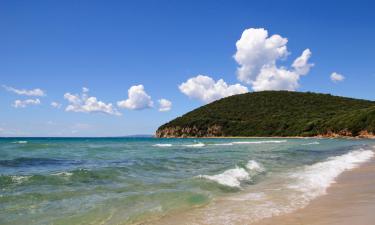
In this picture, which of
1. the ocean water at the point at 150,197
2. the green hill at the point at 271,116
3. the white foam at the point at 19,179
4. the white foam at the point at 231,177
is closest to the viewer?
the ocean water at the point at 150,197

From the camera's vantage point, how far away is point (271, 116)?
152m

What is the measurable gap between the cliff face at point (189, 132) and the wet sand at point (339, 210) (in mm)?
136574

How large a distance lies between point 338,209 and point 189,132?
150 meters

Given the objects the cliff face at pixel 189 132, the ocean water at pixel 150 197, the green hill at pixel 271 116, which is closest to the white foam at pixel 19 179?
the ocean water at pixel 150 197

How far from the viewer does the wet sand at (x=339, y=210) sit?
334 inches

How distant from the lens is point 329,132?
381ft

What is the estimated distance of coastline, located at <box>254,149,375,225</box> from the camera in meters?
8.48

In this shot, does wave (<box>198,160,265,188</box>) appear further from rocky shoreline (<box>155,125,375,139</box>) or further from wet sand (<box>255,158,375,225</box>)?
rocky shoreline (<box>155,125,375,139</box>)

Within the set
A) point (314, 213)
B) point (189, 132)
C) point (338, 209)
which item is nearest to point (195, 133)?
point (189, 132)

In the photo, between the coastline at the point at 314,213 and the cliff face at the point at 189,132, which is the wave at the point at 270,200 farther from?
the cliff face at the point at 189,132

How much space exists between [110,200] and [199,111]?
543 feet

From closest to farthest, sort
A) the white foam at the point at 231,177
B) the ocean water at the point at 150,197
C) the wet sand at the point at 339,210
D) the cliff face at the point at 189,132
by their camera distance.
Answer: the wet sand at the point at 339,210, the ocean water at the point at 150,197, the white foam at the point at 231,177, the cliff face at the point at 189,132

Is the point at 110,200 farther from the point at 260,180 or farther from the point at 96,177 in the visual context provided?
the point at 260,180

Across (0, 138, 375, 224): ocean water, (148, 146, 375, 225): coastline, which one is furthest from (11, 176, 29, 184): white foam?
(148, 146, 375, 225): coastline
